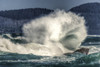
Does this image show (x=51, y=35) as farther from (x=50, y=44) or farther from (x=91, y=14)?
(x=91, y=14)

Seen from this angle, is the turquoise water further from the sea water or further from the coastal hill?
the coastal hill

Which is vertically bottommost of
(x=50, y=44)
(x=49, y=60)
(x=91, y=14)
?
(x=49, y=60)

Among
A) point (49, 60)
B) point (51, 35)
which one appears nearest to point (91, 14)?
point (51, 35)

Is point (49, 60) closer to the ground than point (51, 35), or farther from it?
closer to the ground

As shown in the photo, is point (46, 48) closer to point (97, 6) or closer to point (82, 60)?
point (82, 60)

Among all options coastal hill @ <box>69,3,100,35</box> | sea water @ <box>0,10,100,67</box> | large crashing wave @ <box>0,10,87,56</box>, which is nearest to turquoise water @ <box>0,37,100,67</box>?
sea water @ <box>0,10,100,67</box>

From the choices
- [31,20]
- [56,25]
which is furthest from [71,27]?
[31,20]
